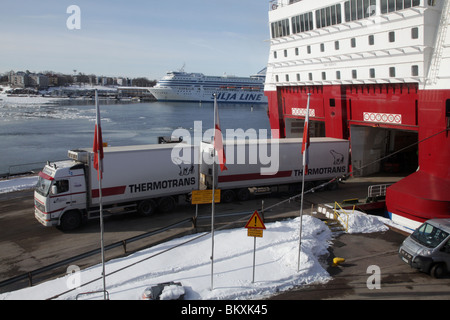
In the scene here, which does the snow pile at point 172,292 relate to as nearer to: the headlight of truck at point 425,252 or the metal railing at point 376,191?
the headlight of truck at point 425,252

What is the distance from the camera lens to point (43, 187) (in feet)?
48.8

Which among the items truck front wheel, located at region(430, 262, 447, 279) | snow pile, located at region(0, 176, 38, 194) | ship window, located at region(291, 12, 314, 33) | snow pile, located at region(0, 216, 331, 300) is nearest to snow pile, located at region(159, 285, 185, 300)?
snow pile, located at region(0, 216, 331, 300)

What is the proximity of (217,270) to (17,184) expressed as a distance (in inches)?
707

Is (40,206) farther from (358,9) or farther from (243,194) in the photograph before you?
(358,9)

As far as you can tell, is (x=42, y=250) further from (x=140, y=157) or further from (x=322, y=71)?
(x=322, y=71)

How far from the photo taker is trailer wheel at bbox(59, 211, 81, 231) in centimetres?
1491

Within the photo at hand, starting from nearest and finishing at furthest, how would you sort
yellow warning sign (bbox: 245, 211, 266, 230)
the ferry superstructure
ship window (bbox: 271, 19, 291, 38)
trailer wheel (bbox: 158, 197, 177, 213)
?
yellow warning sign (bbox: 245, 211, 266, 230), trailer wheel (bbox: 158, 197, 177, 213), ship window (bbox: 271, 19, 291, 38), the ferry superstructure

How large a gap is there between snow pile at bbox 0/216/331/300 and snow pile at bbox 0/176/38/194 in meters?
13.8

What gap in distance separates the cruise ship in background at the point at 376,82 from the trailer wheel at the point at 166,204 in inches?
380

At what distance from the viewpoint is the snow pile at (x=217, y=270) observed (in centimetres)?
958

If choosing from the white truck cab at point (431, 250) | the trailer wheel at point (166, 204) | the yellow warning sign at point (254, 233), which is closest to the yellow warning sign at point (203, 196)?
the yellow warning sign at point (254, 233)

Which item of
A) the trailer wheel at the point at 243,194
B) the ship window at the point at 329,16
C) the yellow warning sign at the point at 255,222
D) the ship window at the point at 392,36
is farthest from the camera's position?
the ship window at the point at 329,16

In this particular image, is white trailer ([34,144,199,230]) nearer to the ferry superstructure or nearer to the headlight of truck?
the headlight of truck

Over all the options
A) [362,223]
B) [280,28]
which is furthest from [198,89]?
[362,223]
